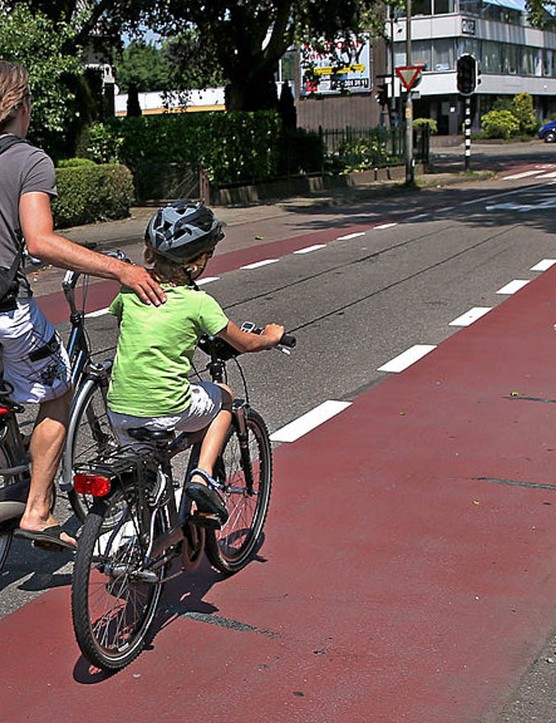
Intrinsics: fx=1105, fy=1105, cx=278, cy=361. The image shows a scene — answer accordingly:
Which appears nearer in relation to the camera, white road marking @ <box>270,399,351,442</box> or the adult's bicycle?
the adult's bicycle

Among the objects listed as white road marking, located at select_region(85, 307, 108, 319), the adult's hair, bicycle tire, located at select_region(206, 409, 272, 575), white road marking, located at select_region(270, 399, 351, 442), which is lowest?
white road marking, located at select_region(85, 307, 108, 319)

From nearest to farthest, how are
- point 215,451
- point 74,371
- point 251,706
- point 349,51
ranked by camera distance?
point 251,706 < point 215,451 < point 74,371 < point 349,51

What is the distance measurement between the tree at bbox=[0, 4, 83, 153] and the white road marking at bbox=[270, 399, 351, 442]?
48.7 ft

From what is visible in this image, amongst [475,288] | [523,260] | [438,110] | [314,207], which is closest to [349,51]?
[314,207]

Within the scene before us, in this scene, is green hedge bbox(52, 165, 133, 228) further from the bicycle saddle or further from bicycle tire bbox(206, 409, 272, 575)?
the bicycle saddle

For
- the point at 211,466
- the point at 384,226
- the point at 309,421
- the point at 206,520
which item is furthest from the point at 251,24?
the point at 206,520

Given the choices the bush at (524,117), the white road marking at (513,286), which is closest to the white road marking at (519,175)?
the white road marking at (513,286)

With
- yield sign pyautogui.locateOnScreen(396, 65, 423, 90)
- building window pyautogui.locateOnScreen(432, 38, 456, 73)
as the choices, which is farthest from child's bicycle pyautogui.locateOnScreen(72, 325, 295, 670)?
building window pyautogui.locateOnScreen(432, 38, 456, 73)

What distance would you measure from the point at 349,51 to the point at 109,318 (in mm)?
22811

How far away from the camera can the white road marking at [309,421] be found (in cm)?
659

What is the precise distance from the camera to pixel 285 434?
6637mm

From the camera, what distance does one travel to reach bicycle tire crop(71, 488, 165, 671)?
11.4ft

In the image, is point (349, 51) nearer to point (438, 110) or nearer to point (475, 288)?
point (475, 288)

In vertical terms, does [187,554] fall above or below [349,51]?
below
